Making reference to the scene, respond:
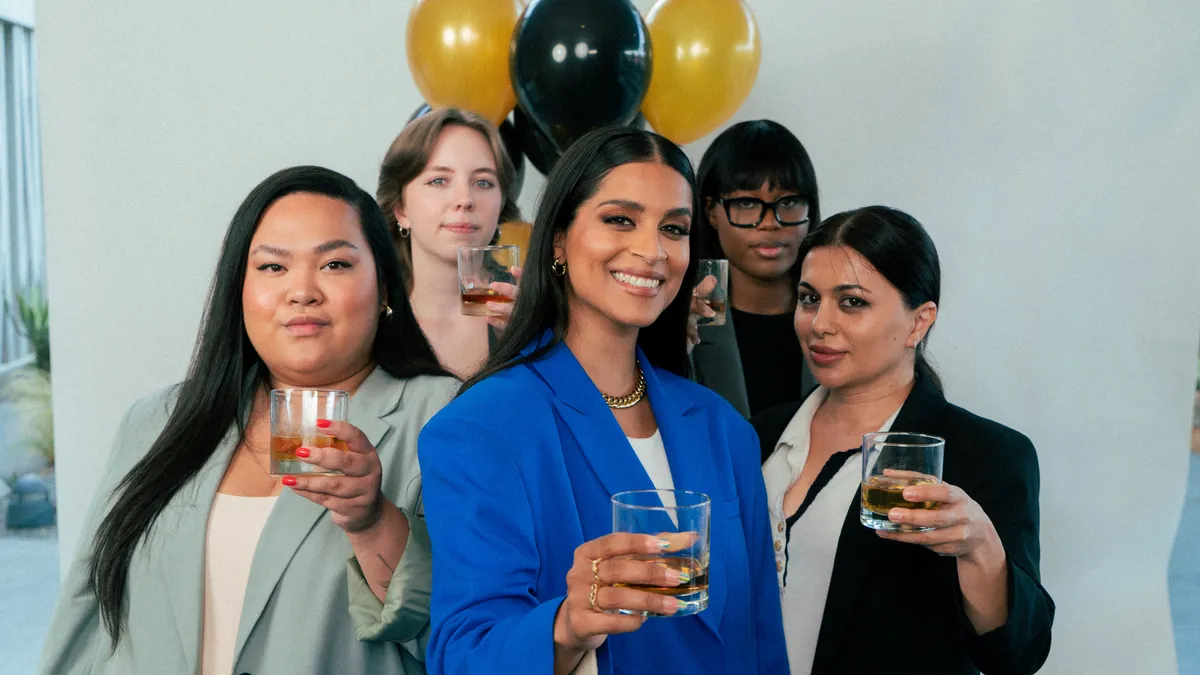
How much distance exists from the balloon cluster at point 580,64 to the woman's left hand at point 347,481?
4.76 ft

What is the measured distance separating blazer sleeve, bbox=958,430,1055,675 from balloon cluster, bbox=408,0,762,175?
4.46 ft

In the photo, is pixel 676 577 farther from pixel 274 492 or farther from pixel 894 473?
pixel 274 492

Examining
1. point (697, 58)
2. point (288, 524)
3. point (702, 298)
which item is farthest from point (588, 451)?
point (697, 58)

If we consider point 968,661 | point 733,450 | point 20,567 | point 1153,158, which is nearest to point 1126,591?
point 1153,158

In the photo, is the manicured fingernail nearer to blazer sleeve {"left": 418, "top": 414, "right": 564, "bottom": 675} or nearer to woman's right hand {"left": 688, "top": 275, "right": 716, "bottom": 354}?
blazer sleeve {"left": 418, "top": 414, "right": 564, "bottom": 675}

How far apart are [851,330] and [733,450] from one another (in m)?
0.55

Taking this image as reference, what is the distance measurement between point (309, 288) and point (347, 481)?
0.40 meters

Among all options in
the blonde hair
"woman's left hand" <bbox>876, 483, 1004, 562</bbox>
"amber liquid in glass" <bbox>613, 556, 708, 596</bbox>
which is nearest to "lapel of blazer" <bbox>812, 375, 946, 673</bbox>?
"woman's left hand" <bbox>876, 483, 1004, 562</bbox>

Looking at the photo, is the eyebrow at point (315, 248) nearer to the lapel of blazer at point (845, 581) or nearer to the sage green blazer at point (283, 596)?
the sage green blazer at point (283, 596)

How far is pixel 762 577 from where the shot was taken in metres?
1.89

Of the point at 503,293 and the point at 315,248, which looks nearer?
the point at 315,248

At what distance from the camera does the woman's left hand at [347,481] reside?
167 centimetres

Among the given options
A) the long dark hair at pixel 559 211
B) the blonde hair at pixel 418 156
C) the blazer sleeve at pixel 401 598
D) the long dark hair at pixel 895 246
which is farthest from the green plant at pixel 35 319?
the long dark hair at pixel 895 246

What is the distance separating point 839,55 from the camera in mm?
4059
